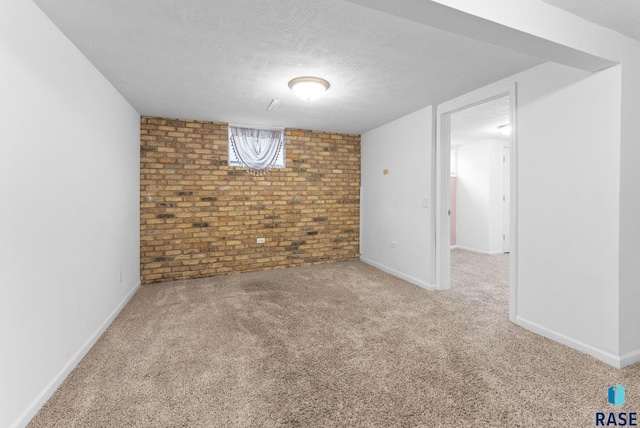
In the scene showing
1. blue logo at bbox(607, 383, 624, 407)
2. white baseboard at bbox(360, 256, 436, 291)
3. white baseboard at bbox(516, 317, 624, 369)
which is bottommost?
blue logo at bbox(607, 383, 624, 407)

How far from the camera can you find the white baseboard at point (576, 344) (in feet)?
7.12

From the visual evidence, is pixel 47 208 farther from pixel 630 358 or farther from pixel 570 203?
pixel 630 358

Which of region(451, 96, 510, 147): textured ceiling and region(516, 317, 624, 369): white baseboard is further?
region(451, 96, 510, 147): textured ceiling

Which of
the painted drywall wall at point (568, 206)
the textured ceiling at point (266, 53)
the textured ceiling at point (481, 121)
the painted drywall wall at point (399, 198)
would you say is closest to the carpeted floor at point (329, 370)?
the painted drywall wall at point (568, 206)

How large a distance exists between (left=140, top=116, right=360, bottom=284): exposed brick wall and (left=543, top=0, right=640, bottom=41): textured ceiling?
12.3 feet

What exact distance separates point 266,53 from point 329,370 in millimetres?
2468

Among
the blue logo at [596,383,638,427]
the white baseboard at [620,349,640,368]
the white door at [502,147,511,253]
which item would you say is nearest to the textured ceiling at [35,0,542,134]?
the white baseboard at [620,349,640,368]

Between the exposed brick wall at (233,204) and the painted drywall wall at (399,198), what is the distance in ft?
1.11

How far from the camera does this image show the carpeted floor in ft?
5.46

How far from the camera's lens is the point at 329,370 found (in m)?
2.09

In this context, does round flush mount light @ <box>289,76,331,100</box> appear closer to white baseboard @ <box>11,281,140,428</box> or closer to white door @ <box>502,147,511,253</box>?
white baseboard @ <box>11,281,140,428</box>

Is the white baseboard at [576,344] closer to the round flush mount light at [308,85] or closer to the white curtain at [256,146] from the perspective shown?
the round flush mount light at [308,85]

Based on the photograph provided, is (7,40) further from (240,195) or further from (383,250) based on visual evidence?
(383,250)

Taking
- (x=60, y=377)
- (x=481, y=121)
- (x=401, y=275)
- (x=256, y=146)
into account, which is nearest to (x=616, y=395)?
(x=401, y=275)
